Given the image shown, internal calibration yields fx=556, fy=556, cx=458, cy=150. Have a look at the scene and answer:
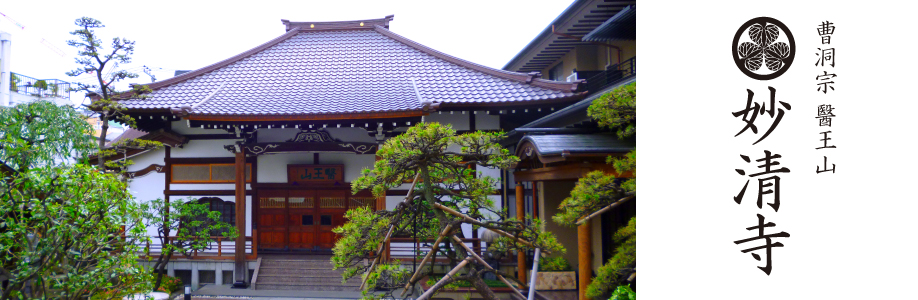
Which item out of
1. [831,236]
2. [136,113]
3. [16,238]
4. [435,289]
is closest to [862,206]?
[831,236]

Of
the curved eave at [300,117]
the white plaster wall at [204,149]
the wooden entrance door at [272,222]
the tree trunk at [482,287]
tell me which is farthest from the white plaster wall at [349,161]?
the tree trunk at [482,287]

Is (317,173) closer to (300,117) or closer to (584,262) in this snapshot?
(300,117)

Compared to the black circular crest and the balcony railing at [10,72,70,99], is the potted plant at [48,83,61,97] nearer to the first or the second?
the balcony railing at [10,72,70,99]

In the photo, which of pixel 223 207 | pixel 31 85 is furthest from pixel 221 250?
pixel 31 85

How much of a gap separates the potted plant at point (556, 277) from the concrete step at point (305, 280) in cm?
455

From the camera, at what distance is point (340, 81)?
45.4 ft

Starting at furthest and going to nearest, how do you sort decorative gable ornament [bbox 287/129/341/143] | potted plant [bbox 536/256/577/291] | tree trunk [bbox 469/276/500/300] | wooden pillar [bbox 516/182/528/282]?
1. decorative gable ornament [bbox 287/129/341/143]
2. wooden pillar [bbox 516/182/528/282]
3. potted plant [bbox 536/256/577/291]
4. tree trunk [bbox 469/276/500/300]

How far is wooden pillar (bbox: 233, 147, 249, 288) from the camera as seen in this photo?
1192 cm

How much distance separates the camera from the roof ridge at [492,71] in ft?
38.0

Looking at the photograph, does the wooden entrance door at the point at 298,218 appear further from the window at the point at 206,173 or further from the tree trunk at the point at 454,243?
the tree trunk at the point at 454,243

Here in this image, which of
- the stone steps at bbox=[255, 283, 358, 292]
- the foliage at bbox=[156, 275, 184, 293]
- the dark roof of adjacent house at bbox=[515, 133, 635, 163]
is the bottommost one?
the stone steps at bbox=[255, 283, 358, 292]

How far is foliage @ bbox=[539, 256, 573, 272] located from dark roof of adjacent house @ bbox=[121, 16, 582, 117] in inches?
137

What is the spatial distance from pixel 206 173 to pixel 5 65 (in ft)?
37.7

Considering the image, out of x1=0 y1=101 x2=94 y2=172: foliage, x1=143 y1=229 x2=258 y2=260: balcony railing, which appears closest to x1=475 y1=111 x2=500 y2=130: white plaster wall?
x1=143 y1=229 x2=258 y2=260: balcony railing
